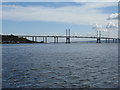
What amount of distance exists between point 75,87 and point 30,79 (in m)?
5.33

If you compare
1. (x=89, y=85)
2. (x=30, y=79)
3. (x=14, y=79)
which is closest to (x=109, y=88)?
(x=89, y=85)

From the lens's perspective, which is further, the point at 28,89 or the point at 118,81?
the point at 118,81

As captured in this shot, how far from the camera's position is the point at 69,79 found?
71.1ft

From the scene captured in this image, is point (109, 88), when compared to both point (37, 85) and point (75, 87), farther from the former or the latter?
point (37, 85)

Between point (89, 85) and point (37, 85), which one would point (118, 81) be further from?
point (37, 85)

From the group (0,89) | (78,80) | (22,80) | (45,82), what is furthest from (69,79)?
(0,89)

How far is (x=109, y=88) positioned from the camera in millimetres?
17859

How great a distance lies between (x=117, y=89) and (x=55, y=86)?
510 cm

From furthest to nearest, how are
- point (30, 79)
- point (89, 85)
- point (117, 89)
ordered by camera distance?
point (30, 79) → point (89, 85) → point (117, 89)

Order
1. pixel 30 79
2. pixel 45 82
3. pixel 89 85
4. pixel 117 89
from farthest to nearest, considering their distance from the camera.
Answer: pixel 30 79
pixel 45 82
pixel 89 85
pixel 117 89

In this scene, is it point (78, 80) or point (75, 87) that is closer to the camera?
point (75, 87)

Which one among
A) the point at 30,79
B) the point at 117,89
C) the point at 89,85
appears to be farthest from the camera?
the point at 30,79

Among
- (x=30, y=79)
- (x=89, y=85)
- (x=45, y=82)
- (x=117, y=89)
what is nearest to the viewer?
(x=117, y=89)

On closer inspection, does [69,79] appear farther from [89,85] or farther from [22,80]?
[22,80]
